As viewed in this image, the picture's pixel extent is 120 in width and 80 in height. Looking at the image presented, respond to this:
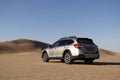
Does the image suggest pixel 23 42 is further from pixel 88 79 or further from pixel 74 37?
pixel 88 79

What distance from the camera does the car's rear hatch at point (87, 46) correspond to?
1692 cm

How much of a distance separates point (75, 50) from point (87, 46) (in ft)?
2.60

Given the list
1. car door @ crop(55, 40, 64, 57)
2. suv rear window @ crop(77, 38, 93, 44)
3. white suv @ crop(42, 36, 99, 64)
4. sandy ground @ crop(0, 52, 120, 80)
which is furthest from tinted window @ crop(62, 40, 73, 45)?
sandy ground @ crop(0, 52, 120, 80)

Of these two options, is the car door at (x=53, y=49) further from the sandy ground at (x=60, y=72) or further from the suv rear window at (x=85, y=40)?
the sandy ground at (x=60, y=72)

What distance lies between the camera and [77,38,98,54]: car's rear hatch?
16923 mm

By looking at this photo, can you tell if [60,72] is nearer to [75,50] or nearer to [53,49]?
[75,50]

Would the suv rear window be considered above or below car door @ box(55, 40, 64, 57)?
above

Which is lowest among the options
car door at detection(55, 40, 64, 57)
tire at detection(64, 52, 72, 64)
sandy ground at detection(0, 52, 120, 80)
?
sandy ground at detection(0, 52, 120, 80)

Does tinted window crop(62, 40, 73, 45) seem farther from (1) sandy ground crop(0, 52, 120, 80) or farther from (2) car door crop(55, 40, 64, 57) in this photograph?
(1) sandy ground crop(0, 52, 120, 80)

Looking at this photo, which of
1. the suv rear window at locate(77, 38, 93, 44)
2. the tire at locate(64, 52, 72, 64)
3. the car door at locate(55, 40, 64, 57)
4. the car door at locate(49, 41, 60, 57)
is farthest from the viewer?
the car door at locate(49, 41, 60, 57)

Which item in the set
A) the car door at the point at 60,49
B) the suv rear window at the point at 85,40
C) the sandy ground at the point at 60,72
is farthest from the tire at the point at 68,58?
the sandy ground at the point at 60,72

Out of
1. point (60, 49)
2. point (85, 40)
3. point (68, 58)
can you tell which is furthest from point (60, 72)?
point (60, 49)

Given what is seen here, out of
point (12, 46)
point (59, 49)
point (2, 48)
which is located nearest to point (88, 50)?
point (59, 49)

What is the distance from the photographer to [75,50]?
55.4ft
